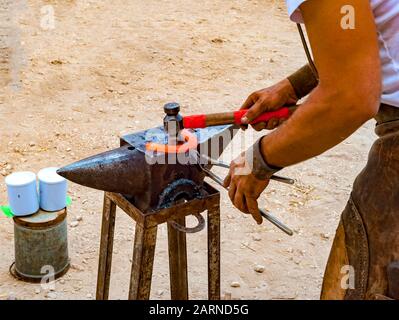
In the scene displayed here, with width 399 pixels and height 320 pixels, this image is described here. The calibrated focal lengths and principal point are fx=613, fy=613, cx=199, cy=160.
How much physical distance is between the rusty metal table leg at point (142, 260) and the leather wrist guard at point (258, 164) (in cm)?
49

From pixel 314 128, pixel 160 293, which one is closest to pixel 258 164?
pixel 314 128

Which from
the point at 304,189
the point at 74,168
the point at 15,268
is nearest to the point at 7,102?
the point at 15,268

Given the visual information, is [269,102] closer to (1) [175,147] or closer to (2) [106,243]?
(1) [175,147]

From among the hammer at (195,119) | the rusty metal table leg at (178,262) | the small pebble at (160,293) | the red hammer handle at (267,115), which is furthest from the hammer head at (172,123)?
the small pebble at (160,293)

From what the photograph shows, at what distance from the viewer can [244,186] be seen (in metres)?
2.00

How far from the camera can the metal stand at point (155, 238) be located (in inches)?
87.7

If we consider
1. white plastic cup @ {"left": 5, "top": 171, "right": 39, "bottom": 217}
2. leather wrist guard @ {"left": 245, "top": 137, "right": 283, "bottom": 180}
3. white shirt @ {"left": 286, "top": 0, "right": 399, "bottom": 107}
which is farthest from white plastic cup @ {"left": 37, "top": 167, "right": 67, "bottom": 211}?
white shirt @ {"left": 286, "top": 0, "right": 399, "bottom": 107}

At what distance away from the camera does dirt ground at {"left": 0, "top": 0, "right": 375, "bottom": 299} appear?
11.8 feet

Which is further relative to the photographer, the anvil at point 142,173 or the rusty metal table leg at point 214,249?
the rusty metal table leg at point 214,249

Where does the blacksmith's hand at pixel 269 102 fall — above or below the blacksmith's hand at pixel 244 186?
above

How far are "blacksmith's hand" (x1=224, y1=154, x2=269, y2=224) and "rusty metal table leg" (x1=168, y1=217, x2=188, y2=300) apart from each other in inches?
20.6

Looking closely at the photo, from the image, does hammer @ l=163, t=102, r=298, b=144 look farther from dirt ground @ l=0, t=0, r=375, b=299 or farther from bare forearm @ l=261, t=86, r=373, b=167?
dirt ground @ l=0, t=0, r=375, b=299

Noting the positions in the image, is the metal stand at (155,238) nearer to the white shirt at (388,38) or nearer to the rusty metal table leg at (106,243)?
Result: the rusty metal table leg at (106,243)

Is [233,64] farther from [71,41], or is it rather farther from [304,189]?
[304,189]
